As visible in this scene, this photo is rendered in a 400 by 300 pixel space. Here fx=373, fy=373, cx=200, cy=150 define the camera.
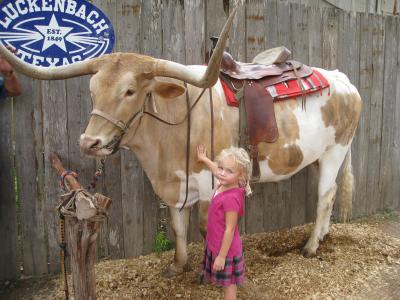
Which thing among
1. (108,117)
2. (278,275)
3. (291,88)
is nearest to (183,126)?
(108,117)

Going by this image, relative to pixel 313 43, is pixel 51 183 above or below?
below

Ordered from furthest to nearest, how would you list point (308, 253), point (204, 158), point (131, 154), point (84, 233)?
point (308, 253) < point (131, 154) < point (204, 158) < point (84, 233)

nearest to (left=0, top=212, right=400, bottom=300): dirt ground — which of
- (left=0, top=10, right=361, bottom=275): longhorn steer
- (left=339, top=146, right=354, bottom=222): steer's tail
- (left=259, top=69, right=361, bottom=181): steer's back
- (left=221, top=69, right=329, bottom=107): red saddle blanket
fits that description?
(left=0, top=10, right=361, bottom=275): longhorn steer

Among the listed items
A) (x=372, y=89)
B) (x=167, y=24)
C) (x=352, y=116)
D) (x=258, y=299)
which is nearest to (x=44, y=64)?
(x=167, y=24)

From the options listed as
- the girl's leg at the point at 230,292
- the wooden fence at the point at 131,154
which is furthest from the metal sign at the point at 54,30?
the girl's leg at the point at 230,292

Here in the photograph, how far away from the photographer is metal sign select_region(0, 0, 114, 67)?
311cm

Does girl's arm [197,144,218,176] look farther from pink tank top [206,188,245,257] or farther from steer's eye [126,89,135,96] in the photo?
steer's eye [126,89,135,96]

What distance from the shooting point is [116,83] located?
2432 mm

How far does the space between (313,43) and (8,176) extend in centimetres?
352

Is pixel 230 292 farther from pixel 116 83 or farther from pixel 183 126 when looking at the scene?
pixel 116 83

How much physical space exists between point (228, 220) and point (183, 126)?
2.94ft

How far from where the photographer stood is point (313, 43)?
4.35m

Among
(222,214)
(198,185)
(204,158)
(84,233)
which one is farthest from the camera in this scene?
(198,185)

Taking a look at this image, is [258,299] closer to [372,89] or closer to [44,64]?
[44,64]
